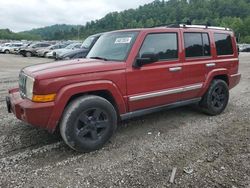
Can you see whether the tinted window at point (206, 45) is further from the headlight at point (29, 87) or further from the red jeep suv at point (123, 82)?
the headlight at point (29, 87)

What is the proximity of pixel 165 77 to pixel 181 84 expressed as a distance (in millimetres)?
467

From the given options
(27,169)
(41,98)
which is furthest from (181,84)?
(27,169)

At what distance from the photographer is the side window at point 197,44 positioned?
5.04 metres

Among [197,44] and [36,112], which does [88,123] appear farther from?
[197,44]

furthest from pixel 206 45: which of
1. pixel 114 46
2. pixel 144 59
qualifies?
pixel 114 46

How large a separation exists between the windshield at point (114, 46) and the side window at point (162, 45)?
9.6 inches

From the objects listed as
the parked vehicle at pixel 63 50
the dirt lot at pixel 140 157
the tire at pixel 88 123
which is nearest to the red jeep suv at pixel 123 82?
the tire at pixel 88 123

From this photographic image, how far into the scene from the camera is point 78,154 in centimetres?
390

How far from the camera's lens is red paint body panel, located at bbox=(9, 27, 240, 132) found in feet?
11.8

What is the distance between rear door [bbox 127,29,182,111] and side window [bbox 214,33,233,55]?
4.12 feet

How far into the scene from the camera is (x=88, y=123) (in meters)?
3.90

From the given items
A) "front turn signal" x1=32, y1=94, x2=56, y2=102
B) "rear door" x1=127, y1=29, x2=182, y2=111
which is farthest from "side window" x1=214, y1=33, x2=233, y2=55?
"front turn signal" x1=32, y1=94, x2=56, y2=102

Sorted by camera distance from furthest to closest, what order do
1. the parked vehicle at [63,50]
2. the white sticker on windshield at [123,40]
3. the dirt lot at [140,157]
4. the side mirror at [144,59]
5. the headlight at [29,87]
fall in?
1. the parked vehicle at [63,50]
2. the white sticker on windshield at [123,40]
3. the side mirror at [144,59]
4. the headlight at [29,87]
5. the dirt lot at [140,157]

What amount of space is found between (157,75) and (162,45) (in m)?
0.58
